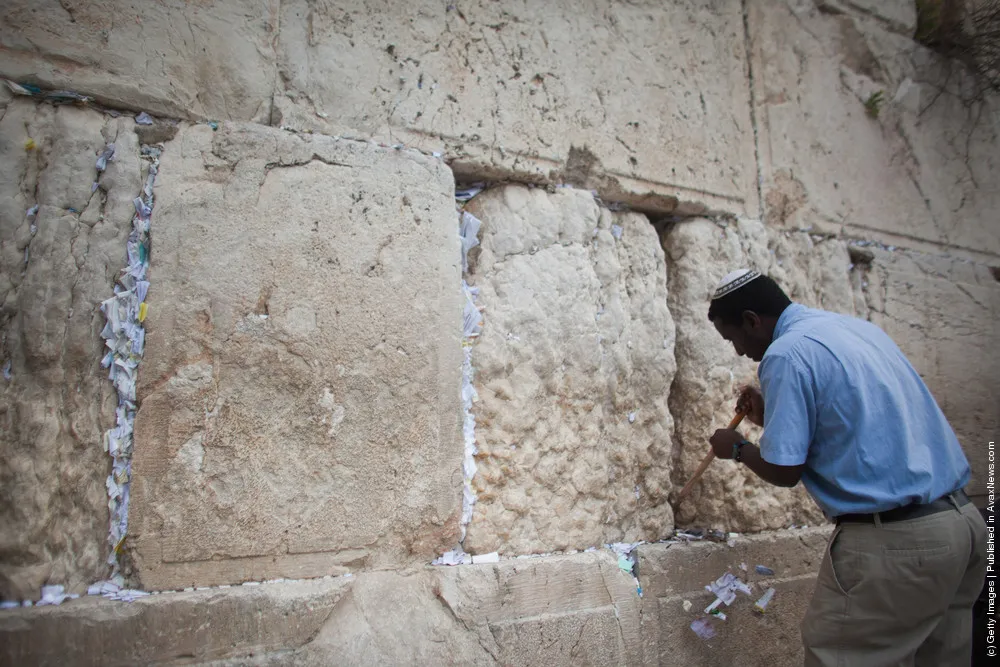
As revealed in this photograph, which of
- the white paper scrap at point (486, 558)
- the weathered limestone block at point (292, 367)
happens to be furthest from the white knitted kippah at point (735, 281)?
the white paper scrap at point (486, 558)

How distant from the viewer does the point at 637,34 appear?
3.05 m

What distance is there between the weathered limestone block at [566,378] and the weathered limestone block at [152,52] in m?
0.91

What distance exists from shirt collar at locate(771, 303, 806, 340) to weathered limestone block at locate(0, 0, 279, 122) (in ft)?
5.70

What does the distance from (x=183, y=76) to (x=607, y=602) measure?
2161mm

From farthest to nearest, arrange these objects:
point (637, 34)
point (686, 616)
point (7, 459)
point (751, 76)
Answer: point (751, 76)
point (637, 34)
point (686, 616)
point (7, 459)

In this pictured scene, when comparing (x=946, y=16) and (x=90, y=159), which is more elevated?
(x=946, y=16)

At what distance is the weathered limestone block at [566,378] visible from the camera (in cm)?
245

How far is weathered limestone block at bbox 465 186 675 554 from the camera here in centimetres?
245

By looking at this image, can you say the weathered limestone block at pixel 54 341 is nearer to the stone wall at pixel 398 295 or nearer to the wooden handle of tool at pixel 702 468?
the stone wall at pixel 398 295

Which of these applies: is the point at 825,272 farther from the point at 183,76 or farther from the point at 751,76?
the point at 183,76

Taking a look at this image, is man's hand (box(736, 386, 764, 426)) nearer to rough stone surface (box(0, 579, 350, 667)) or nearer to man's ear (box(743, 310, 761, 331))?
man's ear (box(743, 310, 761, 331))

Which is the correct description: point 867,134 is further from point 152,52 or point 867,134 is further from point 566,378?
point 152,52

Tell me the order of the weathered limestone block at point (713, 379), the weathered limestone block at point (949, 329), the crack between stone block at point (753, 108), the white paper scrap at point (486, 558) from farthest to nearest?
the weathered limestone block at point (949, 329) → the crack between stone block at point (753, 108) → the weathered limestone block at point (713, 379) → the white paper scrap at point (486, 558)

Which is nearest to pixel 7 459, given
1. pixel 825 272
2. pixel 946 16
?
pixel 825 272
